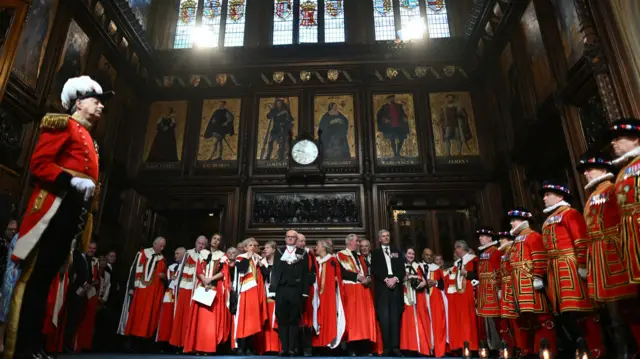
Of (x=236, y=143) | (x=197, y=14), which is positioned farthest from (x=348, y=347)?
(x=197, y=14)

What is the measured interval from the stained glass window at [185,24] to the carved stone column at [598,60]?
10481mm

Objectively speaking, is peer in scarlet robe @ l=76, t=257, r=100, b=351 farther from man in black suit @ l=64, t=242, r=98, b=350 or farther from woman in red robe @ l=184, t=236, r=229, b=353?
woman in red robe @ l=184, t=236, r=229, b=353

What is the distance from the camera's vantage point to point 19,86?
6.05m

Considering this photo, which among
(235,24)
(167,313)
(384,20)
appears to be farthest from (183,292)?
(384,20)

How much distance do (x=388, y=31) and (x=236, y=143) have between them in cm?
597

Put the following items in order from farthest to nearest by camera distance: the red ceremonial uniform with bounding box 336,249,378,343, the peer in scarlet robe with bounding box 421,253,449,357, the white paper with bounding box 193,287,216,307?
the peer in scarlet robe with bounding box 421,253,449,357 → the red ceremonial uniform with bounding box 336,249,378,343 → the white paper with bounding box 193,287,216,307

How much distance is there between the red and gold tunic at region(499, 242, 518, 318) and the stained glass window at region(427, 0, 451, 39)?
8702 millimetres

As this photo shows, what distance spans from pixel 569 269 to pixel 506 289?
91 centimetres

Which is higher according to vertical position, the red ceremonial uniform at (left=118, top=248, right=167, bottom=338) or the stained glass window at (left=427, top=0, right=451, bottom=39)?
the stained glass window at (left=427, top=0, right=451, bottom=39)

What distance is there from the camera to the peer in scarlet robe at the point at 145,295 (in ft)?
21.0

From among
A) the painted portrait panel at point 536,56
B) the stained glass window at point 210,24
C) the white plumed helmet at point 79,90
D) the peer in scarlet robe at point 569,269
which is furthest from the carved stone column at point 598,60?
the stained glass window at point 210,24

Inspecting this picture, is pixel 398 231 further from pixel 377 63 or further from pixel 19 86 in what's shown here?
pixel 19 86

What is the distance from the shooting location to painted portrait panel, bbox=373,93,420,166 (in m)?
10.0

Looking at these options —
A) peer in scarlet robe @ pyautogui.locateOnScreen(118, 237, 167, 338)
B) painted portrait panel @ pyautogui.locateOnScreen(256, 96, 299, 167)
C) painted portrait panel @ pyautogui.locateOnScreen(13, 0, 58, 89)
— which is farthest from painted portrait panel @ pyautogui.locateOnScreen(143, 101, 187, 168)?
peer in scarlet robe @ pyautogui.locateOnScreen(118, 237, 167, 338)
